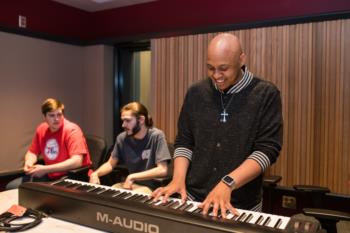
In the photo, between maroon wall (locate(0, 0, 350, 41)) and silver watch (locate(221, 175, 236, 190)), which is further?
maroon wall (locate(0, 0, 350, 41))

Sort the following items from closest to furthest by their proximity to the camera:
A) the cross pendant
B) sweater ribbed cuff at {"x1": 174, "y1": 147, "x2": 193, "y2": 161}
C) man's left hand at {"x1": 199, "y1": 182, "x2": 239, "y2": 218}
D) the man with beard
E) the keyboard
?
the keyboard → man's left hand at {"x1": 199, "y1": 182, "x2": 239, "y2": 218} → the cross pendant → sweater ribbed cuff at {"x1": 174, "y1": 147, "x2": 193, "y2": 161} → the man with beard

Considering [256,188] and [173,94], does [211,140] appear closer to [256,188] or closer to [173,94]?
[256,188]

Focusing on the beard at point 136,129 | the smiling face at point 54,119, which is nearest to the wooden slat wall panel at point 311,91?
the beard at point 136,129

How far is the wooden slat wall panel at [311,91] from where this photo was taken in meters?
2.78

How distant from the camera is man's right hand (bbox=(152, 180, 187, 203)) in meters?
1.35

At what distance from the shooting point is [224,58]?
1366 millimetres

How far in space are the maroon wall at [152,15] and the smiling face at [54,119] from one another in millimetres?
1195

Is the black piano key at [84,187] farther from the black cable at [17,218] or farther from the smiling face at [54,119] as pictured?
the smiling face at [54,119]

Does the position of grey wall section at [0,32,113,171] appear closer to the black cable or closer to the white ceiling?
the white ceiling

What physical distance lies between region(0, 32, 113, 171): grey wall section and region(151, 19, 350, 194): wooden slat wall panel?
1.96m

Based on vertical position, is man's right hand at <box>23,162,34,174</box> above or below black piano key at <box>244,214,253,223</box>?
below

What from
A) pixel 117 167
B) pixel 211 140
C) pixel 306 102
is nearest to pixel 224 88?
pixel 211 140

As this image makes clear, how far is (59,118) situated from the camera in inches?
120

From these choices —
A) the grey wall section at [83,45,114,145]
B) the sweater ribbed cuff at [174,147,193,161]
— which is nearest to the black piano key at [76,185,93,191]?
the sweater ribbed cuff at [174,147,193,161]
